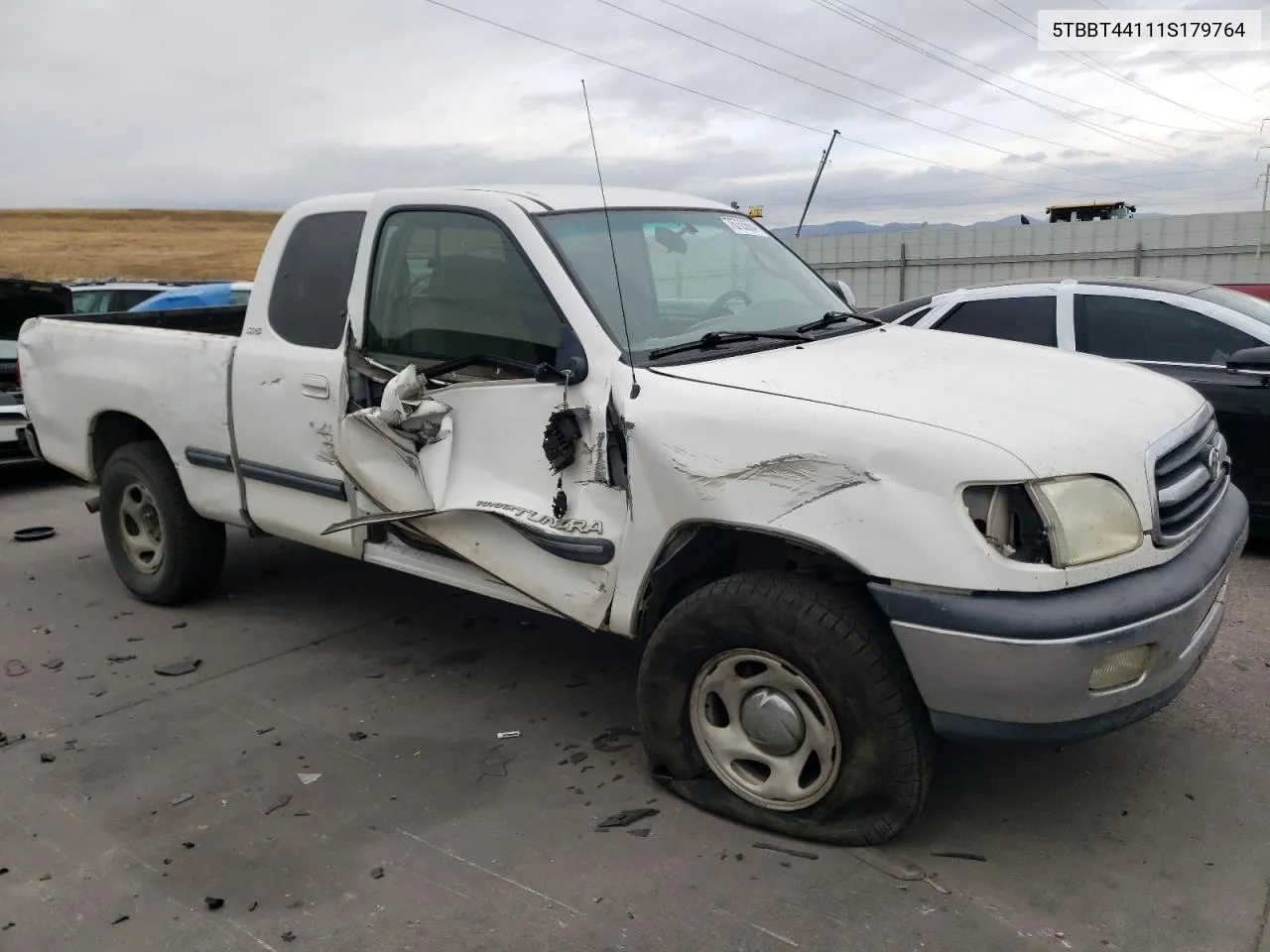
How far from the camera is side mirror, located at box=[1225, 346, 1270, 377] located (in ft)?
18.2

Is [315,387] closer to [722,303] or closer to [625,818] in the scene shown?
[722,303]

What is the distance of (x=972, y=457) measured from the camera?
2779 millimetres

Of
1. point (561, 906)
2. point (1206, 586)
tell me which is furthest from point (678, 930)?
point (1206, 586)

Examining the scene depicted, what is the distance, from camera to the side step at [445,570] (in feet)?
12.9

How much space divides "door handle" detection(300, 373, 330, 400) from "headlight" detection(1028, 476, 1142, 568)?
2774 mm

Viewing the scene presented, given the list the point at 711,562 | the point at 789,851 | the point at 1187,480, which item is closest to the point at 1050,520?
the point at 1187,480

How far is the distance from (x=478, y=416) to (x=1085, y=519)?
79.3 inches

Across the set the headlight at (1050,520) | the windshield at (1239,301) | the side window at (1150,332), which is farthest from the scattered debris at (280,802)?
the windshield at (1239,301)

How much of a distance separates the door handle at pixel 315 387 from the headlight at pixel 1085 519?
277cm

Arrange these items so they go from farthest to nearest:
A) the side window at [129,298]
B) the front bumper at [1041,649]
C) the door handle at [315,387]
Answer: the side window at [129,298], the door handle at [315,387], the front bumper at [1041,649]

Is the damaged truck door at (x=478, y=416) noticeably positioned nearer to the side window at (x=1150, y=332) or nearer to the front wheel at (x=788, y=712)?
the front wheel at (x=788, y=712)

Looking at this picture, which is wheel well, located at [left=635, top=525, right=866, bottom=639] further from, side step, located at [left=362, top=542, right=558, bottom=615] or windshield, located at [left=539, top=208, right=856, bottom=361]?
windshield, located at [left=539, top=208, right=856, bottom=361]

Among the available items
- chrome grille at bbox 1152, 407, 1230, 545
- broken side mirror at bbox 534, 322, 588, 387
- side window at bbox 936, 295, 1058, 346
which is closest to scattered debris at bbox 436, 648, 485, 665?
broken side mirror at bbox 534, 322, 588, 387

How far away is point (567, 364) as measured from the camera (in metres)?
3.48
